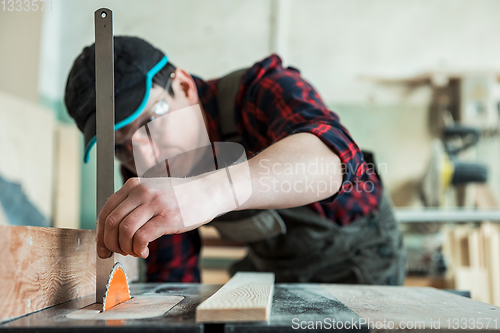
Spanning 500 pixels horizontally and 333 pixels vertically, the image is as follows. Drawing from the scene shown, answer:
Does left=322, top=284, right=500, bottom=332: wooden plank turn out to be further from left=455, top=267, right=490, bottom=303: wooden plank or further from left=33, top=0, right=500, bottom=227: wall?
left=33, top=0, right=500, bottom=227: wall

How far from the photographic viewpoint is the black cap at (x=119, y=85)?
817 mm

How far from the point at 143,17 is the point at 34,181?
110cm

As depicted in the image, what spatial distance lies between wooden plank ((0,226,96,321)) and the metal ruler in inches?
2.5

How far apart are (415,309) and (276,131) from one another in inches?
16.7

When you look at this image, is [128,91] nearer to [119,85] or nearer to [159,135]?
[119,85]

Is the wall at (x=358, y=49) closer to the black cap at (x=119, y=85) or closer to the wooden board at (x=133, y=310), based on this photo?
the black cap at (x=119, y=85)

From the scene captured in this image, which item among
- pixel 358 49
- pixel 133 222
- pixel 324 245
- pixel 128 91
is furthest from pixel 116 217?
pixel 358 49

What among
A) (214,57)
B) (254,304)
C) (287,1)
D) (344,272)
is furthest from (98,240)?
(287,1)

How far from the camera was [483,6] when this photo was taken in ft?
8.38

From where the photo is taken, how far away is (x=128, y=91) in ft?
2.72

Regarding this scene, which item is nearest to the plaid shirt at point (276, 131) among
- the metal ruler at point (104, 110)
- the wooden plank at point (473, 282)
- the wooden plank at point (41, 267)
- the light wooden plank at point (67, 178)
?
the metal ruler at point (104, 110)

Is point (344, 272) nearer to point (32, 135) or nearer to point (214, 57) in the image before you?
point (214, 57)

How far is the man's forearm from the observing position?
2.01 ft

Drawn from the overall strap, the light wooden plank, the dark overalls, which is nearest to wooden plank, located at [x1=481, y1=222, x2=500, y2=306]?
the dark overalls
